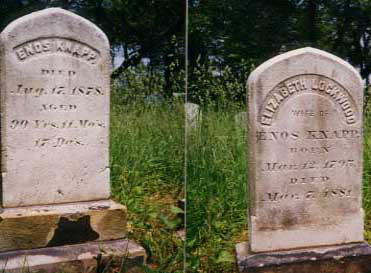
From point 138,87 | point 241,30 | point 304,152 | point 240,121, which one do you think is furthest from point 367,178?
point 241,30

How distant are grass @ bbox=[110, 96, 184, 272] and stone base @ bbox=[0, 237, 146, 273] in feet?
0.99

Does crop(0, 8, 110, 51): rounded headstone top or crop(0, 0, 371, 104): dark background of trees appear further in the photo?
crop(0, 0, 371, 104): dark background of trees

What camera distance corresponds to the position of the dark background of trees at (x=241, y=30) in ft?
20.0

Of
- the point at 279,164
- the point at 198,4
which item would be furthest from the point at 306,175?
the point at 198,4

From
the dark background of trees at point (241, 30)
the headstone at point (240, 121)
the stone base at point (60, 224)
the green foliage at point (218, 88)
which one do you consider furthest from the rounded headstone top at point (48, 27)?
the dark background of trees at point (241, 30)

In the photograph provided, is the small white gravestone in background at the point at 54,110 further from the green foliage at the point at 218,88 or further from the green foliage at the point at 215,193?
the green foliage at the point at 218,88

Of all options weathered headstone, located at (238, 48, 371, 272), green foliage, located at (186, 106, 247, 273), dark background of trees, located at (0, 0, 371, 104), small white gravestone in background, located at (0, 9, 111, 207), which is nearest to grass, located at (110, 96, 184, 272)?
green foliage, located at (186, 106, 247, 273)

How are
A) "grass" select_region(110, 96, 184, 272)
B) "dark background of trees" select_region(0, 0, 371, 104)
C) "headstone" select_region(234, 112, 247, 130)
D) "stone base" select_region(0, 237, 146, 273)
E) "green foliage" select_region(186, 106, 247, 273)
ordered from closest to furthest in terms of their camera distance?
"stone base" select_region(0, 237, 146, 273) < "green foliage" select_region(186, 106, 247, 273) < "grass" select_region(110, 96, 184, 272) < "headstone" select_region(234, 112, 247, 130) < "dark background of trees" select_region(0, 0, 371, 104)

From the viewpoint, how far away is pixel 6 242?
8.78 ft

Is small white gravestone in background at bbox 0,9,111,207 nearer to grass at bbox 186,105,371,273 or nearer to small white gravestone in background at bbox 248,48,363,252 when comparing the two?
grass at bbox 186,105,371,273

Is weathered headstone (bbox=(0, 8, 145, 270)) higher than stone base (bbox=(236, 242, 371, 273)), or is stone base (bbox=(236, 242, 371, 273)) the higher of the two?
weathered headstone (bbox=(0, 8, 145, 270))

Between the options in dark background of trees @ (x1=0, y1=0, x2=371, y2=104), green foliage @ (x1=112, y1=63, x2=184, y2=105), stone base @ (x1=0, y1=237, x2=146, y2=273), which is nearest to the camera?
stone base @ (x1=0, y1=237, x2=146, y2=273)

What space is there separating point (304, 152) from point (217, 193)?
984 mm

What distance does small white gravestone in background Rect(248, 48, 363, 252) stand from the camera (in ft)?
8.78
